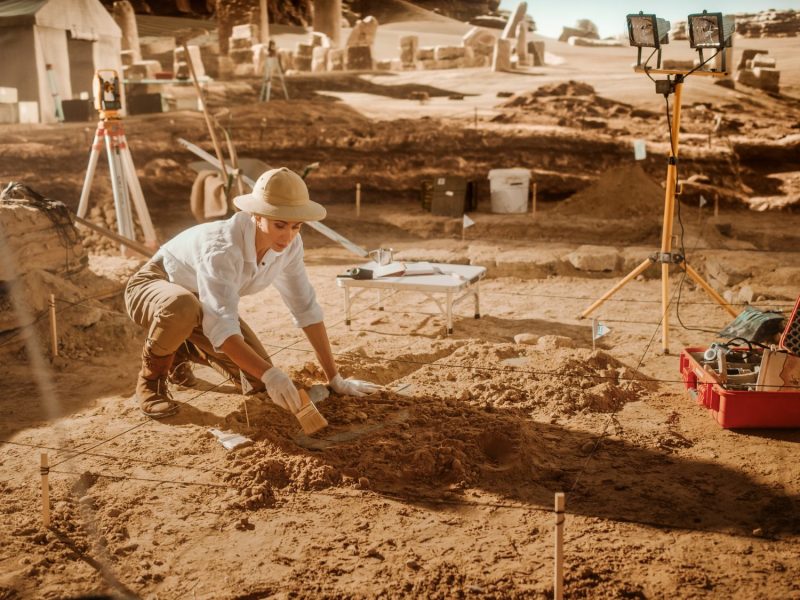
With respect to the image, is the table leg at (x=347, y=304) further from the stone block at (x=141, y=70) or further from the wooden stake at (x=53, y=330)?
the stone block at (x=141, y=70)

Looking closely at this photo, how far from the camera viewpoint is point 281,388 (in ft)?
10.7

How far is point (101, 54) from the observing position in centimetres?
1032

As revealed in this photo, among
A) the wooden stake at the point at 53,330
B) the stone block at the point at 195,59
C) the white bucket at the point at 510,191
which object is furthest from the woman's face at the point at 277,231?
the stone block at the point at 195,59

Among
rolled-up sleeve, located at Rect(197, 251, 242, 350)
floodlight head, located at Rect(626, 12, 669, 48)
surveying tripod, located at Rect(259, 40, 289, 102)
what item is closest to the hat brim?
rolled-up sleeve, located at Rect(197, 251, 242, 350)

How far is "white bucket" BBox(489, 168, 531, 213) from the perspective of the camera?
9.13 metres

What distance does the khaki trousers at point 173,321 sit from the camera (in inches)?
146

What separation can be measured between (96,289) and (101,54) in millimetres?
5602

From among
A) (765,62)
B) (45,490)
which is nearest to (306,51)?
(765,62)

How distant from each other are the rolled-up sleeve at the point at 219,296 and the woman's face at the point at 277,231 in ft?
0.61

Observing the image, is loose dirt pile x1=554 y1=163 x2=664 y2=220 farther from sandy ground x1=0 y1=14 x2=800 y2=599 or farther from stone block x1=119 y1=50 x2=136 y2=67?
stone block x1=119 y1=50 x2=136 y2=67

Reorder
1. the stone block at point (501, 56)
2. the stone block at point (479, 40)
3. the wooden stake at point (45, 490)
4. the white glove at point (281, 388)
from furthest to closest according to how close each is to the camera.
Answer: the stone block at point (479, 40), the stone block at point (501, 56), the white glove at point (281, 388), the wooden stake at point (45, 490)

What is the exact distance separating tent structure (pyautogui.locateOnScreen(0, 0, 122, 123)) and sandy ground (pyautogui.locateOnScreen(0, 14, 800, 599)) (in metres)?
3.70

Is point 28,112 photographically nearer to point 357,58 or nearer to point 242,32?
point 242,32

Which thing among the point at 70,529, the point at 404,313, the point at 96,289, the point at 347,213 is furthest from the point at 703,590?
the point at 347,213
